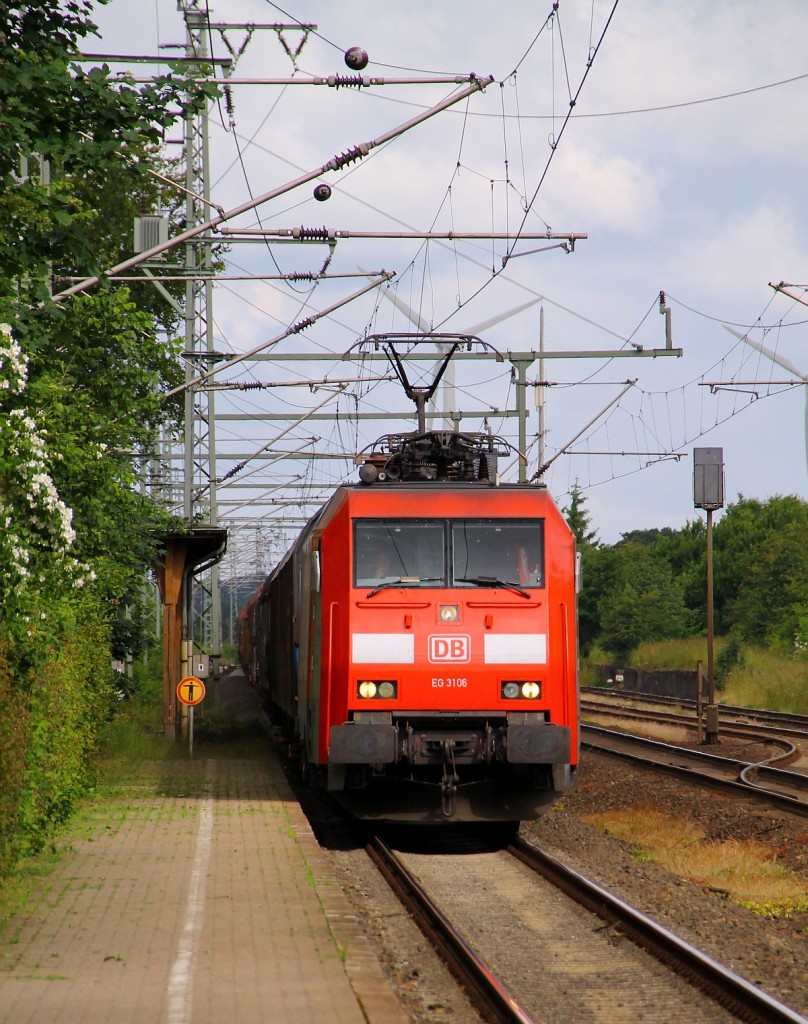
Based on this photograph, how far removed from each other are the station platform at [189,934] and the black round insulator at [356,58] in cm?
666

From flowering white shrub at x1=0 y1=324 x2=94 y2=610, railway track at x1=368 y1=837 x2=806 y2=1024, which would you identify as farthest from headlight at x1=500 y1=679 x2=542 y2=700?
flowering white shrub at x1=0 y1=324 x2=94 y2=610

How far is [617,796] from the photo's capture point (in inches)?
671

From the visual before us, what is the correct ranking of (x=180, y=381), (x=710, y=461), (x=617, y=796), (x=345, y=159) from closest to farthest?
(x=345, y=159), (x=617, y=796), (x=710, y=461), (x=180, y=381)

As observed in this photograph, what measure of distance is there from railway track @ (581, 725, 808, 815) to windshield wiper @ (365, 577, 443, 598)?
5.03 m

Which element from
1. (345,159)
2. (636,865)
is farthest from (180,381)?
(636,865)

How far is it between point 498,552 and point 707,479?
13428mm

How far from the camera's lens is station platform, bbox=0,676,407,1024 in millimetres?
6387

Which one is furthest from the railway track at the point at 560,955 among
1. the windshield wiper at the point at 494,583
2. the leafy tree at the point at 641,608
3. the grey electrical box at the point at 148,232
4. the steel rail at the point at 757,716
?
the leafy tree at the point at 641,608

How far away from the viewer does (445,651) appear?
12188mm

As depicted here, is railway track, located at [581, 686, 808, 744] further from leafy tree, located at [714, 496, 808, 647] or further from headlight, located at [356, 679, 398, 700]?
headlight, located at [356, 679, 398, 700]

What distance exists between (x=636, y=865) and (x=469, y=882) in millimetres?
1549

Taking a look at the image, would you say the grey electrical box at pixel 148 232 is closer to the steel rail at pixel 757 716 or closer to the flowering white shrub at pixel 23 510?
the flowering white shrub at pixel 23 510

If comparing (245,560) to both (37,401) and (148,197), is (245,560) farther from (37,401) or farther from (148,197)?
(37,401)

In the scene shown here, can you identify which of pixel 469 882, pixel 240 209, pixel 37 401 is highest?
pixel 240 209
